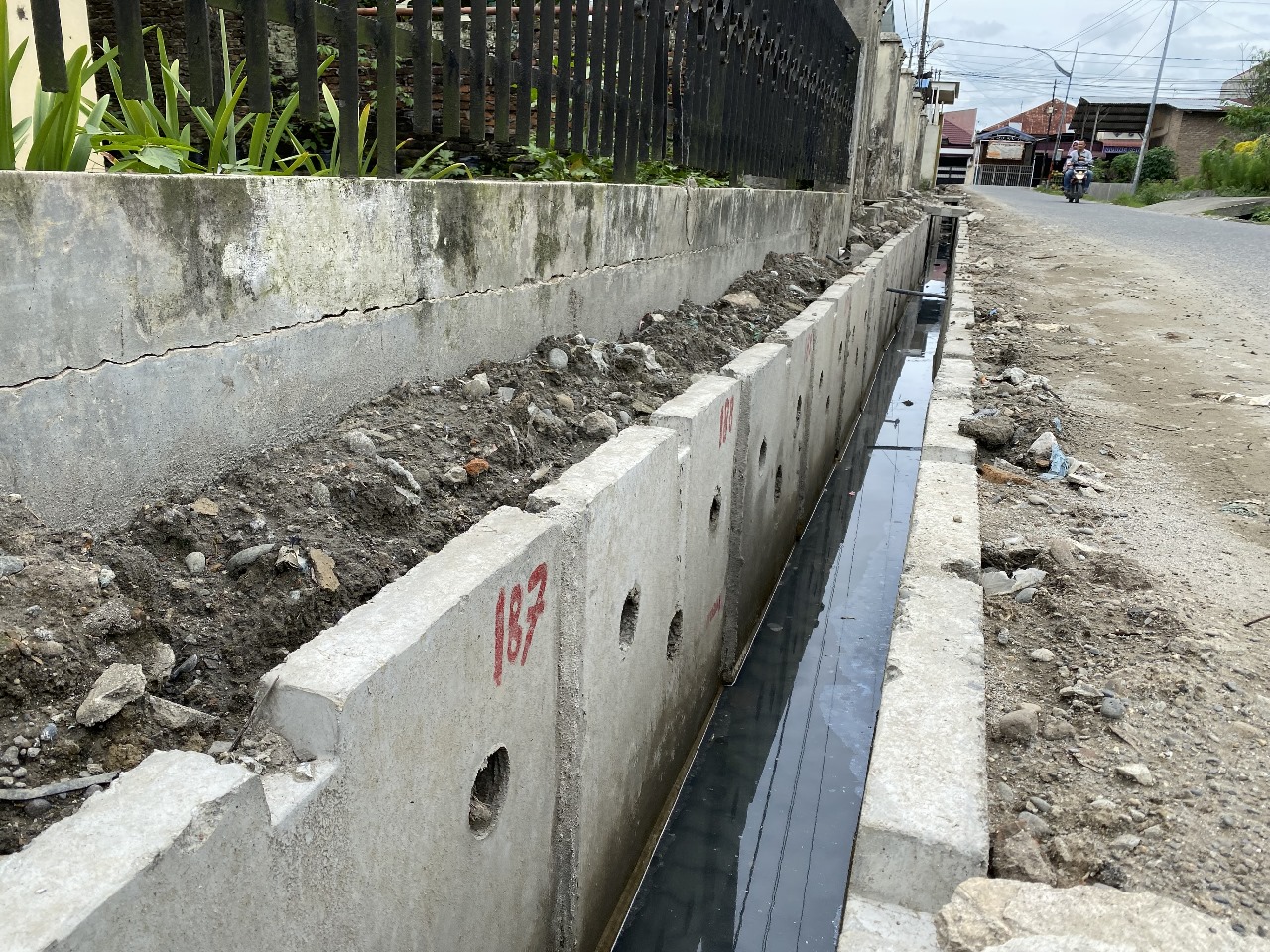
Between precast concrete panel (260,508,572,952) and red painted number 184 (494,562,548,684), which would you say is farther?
red painted number 184 (494,562,548,684)

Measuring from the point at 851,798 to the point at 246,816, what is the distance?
309cm

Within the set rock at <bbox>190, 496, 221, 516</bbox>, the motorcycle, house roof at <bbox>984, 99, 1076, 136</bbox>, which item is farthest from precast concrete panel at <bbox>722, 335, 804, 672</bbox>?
house roof at <bbox>984, 99, 1076, 136</bbox>

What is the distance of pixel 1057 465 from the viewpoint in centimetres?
441

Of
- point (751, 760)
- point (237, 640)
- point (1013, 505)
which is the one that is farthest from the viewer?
point (751, 760)

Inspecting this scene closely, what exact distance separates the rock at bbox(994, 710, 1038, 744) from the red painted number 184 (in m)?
1.14

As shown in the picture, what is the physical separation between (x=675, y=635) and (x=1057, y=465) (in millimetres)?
1922

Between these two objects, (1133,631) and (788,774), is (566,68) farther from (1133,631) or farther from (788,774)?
(788,774)

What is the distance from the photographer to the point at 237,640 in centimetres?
211

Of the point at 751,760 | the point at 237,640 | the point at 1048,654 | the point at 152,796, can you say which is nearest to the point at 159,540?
the point at 237,640

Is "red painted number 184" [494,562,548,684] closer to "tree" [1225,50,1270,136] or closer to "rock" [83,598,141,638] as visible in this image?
"rock" [83,598,141,638]

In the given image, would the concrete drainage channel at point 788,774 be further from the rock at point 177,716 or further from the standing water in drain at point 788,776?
the rock at point 177,716

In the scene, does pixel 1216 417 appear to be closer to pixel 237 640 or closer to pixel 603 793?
pixel 603 793

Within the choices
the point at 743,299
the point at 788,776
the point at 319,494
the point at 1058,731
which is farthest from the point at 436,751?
the point at 743,299

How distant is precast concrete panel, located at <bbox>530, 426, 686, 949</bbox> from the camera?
265 centimetres
